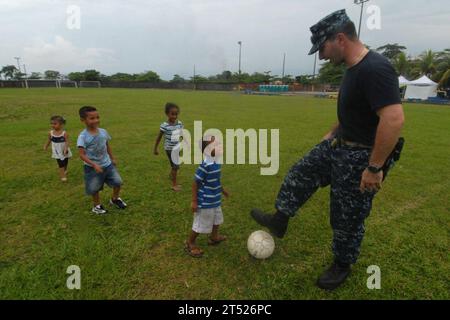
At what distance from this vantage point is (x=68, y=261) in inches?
115

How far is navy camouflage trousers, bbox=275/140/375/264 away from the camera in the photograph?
7.80 ft

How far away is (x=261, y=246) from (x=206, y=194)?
0.79 metres

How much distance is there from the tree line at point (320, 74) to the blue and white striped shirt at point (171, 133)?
40505mm

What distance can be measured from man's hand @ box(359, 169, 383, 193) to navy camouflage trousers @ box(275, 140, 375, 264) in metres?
0.14

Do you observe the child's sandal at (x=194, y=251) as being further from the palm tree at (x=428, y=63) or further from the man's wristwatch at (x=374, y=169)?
the palm tree at (x=428, y=63)

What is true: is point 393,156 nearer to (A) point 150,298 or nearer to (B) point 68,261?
(A) point 150,298

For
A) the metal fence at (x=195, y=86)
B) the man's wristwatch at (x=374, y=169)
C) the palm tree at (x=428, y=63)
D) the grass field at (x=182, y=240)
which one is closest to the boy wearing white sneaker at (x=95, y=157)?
the grass field at (x=182, y=240)

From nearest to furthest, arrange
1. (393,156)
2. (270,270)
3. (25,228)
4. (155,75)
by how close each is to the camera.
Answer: (393,156) → (270,270) → (25,228) → (155,75)

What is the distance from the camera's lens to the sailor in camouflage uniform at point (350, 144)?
2014mm

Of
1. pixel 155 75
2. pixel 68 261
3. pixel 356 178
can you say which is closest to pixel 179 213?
pixel 68 261

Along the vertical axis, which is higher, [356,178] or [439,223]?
[356,178]

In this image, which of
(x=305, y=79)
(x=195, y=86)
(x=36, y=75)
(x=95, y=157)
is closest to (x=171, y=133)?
(x=95, y=157)
